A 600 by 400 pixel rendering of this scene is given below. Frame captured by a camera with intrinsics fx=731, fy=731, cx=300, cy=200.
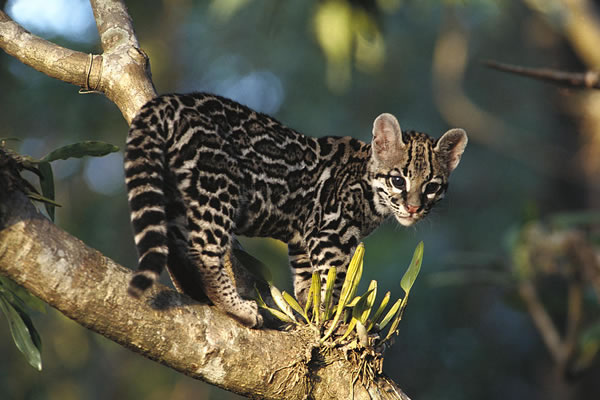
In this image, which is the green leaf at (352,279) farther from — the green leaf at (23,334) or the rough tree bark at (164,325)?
the green leaf at (23,334)

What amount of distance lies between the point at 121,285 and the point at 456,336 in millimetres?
21642

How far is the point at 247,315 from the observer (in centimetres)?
479

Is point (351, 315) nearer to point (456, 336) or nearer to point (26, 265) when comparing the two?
point (26, 265)

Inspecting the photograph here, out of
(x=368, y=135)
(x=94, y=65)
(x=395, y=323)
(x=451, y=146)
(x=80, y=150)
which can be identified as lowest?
(x=395, y=323)

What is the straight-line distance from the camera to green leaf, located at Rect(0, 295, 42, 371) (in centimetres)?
483

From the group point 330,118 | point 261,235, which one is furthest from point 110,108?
point 261,235

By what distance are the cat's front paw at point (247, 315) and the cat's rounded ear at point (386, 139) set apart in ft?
6.48

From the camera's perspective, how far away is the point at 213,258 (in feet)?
16.9

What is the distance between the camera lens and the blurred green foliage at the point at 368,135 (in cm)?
1761

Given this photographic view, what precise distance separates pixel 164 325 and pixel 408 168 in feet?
9.01

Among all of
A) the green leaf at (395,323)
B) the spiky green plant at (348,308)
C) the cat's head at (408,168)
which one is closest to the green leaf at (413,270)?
the spiky green plant at (348,308)

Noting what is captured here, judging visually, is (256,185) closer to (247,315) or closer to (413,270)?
(247,315)

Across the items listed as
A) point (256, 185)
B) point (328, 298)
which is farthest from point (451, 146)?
point (328, 298)

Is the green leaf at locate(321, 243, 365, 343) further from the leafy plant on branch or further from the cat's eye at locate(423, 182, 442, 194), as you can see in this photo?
the cat's eye at locate(423, 182, 442, 194)
